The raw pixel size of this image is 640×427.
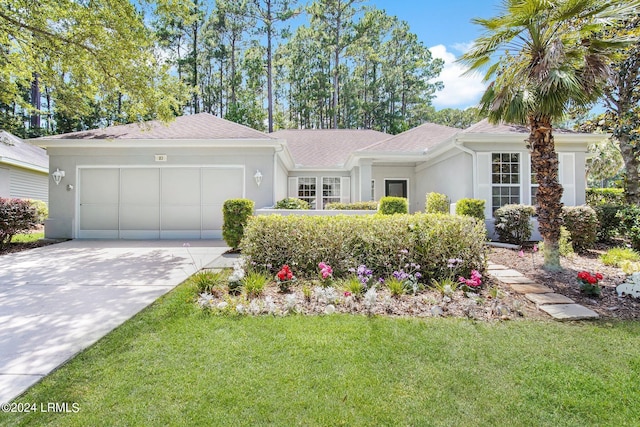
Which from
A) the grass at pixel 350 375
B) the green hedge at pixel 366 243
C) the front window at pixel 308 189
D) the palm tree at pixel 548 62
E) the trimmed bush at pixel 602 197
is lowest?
the grass at pixel 350 375

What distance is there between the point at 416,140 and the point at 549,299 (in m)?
10.1

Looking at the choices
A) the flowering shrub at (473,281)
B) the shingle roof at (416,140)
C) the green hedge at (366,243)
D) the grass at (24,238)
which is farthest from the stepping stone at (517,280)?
the grass at (24,238)

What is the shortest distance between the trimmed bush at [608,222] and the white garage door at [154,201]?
34.8 feet

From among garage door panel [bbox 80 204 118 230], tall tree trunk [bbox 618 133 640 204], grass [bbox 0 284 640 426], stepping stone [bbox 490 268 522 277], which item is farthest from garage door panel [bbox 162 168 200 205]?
tall tree trunk [bbox 618 133 640 204]

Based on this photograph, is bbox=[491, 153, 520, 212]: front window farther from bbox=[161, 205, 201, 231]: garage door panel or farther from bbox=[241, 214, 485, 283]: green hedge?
bbox=[161, 205, 201, 231]: garage door panel

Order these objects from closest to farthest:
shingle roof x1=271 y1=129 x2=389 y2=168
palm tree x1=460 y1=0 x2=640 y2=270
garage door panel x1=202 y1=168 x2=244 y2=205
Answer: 1. palm tree x1=460 y1=0 x2=640 y2=270
2. garage door panel x1=202 y1=168 x2=244 y2=205
3. shingle roof x1=271 y1=129 x2=389 y2=168

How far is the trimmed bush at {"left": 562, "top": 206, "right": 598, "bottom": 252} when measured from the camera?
7.41 meters

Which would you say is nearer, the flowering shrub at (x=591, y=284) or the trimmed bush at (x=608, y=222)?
the flowering shrub at (x=591, y=284)

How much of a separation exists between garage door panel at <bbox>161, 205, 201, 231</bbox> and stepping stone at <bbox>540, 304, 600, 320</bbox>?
9.57 metres

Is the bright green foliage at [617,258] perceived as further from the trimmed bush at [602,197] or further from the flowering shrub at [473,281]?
the trimmed bush at [602,197]

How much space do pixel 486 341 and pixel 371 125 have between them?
97.3ft

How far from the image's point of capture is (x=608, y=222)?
8422 millimetres

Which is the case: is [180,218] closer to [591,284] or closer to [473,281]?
[473,281]

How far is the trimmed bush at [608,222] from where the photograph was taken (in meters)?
8.32
